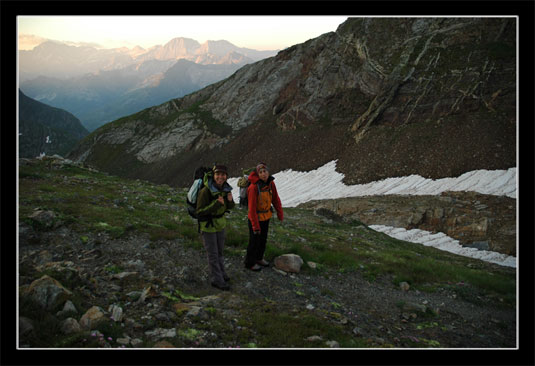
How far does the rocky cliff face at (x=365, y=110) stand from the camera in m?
29.8

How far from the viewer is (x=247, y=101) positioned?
62719 mm

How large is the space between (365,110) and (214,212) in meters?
41.0

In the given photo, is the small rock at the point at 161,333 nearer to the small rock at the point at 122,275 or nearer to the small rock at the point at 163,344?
the small rock at the point at 163,344

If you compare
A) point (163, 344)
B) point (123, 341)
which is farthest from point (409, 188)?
point (123, 341)

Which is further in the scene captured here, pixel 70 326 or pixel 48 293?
pixel 48 293

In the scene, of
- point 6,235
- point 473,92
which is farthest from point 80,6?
point 473,92

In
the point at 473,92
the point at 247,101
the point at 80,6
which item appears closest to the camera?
the point at 80,6

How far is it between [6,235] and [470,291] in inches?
450

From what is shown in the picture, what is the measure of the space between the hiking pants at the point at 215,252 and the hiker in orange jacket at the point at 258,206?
1.10m

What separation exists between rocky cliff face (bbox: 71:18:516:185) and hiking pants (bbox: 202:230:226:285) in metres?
27.1

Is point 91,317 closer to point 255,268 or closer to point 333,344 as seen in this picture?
point 333,344

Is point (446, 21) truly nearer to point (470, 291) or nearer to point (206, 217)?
point (470, 291)

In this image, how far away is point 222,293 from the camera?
6.51 m

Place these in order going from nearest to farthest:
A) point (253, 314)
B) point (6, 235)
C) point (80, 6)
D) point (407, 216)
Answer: point (6, 235) → point (80, 6) → point (253, 314) → point (407, 216)
